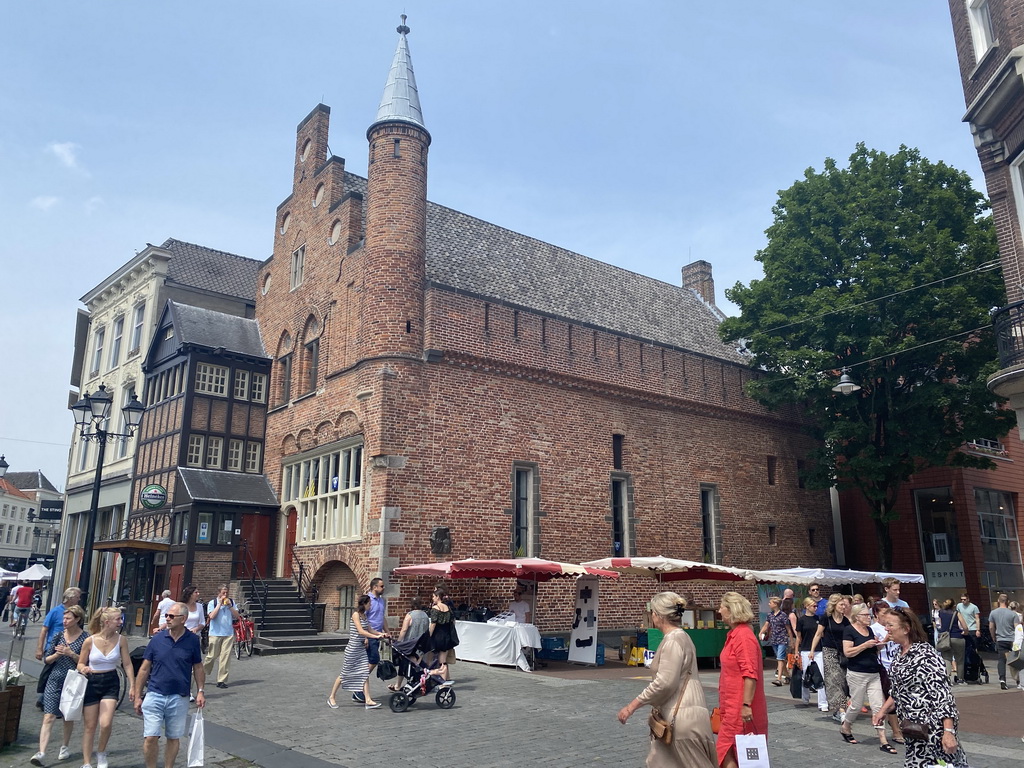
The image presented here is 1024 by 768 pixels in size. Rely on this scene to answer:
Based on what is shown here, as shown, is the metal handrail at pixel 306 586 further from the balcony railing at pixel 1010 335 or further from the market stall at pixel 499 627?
the balcony railing at pixel 1010 335

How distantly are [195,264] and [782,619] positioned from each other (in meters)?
23.7

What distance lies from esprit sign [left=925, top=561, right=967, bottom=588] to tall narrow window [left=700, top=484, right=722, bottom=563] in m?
7.70

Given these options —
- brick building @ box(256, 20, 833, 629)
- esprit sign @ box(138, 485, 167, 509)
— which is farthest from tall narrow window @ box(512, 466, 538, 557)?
esprit sign @ box(138, 485, 167, 509)

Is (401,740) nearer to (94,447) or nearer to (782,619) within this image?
(782,619)

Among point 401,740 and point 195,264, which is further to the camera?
point 195,264

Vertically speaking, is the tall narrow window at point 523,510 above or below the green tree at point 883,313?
below

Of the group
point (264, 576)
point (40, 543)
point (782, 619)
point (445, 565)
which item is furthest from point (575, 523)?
point (40, 543)

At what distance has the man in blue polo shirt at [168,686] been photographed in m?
6.98

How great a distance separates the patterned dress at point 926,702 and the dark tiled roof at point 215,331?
22.1 meters

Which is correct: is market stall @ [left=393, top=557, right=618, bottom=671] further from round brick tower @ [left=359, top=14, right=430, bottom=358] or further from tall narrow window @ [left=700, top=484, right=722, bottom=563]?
tall narrow window @ [left=700, top=484, right=722, bottom=563]

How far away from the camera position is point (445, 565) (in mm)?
16703

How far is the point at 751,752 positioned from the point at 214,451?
69.5ft

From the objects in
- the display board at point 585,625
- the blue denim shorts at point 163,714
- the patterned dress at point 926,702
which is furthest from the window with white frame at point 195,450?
the patterned dress at point 926,702

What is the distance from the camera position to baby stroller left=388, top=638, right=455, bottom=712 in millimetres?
10852
